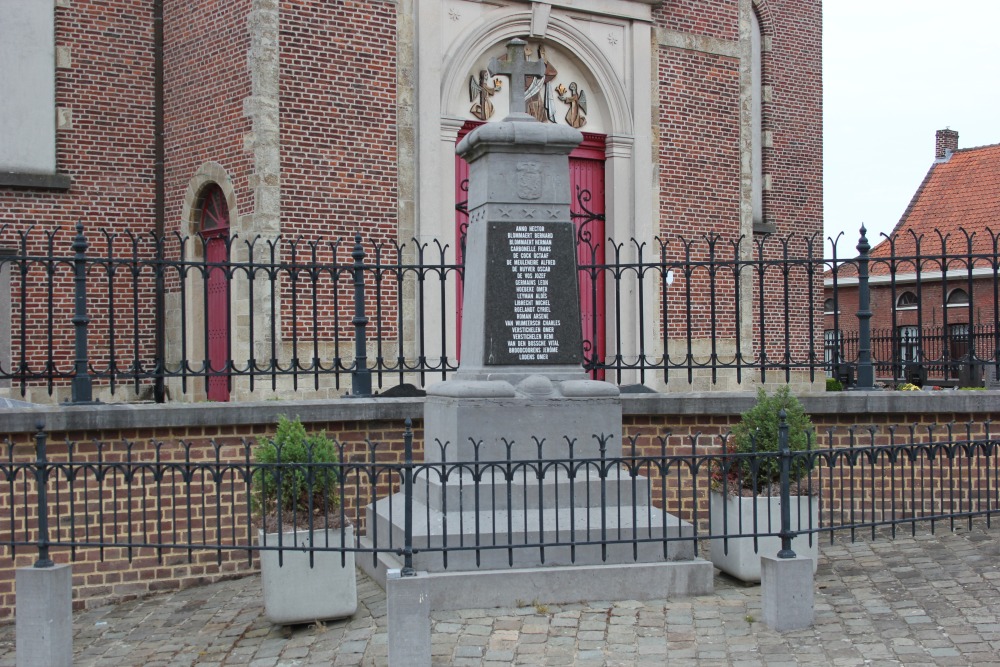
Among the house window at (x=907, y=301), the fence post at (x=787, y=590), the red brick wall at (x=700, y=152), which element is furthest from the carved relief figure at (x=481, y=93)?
the house window at (x=907, y=301)

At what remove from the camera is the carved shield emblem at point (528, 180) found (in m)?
7.23

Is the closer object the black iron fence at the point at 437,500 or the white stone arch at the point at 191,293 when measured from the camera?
the black iron fence at the point at 437,500

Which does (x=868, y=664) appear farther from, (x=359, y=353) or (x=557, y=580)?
(x=359, y=353)

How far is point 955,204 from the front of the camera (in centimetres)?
2744

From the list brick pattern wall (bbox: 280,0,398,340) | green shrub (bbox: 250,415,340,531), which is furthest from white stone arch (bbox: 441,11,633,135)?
green shrub (bbox: 250,415,340,531)

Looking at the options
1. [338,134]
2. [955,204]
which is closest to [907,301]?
[955,204]

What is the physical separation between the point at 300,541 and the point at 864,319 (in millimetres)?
4882

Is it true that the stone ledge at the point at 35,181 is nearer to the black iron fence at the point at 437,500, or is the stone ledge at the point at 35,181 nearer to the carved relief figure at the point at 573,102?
the carved relief figure at the point at 573,102

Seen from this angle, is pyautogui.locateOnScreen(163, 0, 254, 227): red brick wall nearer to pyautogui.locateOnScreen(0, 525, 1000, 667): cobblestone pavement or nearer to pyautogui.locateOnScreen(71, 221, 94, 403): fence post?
pyautogui.locateOnScreen(71, 221, 94, 403): fence post

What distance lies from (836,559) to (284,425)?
387 cm

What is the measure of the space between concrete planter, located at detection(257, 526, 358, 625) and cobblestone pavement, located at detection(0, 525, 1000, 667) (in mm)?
123

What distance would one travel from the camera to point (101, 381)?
12852 mm

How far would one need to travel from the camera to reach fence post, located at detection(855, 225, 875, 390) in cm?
843

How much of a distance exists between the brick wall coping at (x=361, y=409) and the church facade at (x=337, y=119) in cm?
364
